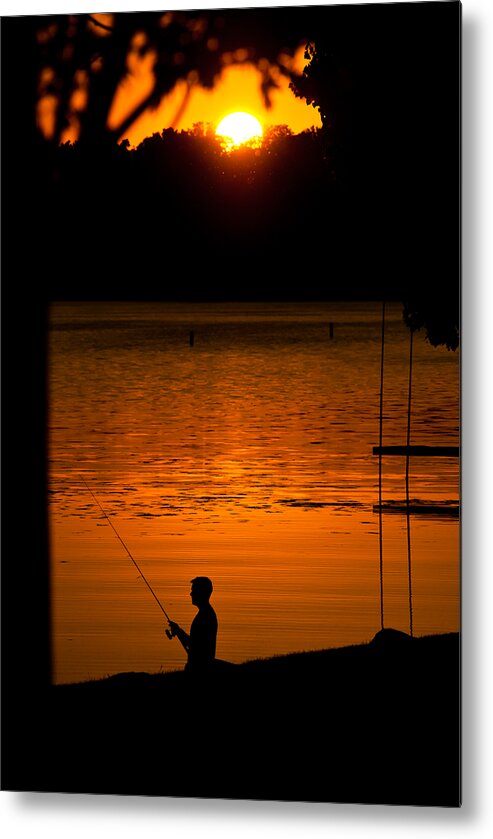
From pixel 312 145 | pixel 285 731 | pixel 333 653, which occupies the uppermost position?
pixel 312 145

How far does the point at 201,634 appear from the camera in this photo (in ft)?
12.8

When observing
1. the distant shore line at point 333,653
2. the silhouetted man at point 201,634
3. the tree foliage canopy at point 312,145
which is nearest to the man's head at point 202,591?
the silhouetted man at point 201,634

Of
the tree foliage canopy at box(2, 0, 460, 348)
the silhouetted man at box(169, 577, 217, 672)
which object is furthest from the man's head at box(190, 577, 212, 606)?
the tree foliage canopy at box(2, 0, 460, 348)

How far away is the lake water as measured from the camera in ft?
12.7

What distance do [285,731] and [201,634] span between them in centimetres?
35

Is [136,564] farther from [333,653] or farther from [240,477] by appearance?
[333,653]

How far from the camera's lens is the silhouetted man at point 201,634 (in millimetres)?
3902

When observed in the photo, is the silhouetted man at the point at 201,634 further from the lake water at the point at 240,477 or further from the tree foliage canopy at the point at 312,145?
the tree foliage canopy at the point at 312,145

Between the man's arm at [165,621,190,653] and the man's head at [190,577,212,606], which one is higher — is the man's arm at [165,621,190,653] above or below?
below

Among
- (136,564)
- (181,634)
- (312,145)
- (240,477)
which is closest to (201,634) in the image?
(181,634)

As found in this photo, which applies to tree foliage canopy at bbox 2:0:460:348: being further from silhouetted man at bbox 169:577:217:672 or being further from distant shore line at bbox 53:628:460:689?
silhouetted man at bbox 169:577:217:672

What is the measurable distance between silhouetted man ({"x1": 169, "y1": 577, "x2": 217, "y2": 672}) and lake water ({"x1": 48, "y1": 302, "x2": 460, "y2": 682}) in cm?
2

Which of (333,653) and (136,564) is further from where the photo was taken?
(136,564)

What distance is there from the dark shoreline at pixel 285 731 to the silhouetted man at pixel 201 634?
0.04 m
